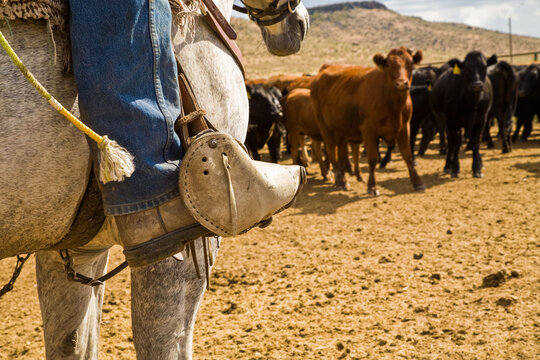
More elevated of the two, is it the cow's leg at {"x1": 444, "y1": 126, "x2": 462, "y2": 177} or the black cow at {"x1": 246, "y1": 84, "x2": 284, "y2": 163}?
the black cow at {"x1": 246, "y1": 84, "x2": 284, "y2": 163}

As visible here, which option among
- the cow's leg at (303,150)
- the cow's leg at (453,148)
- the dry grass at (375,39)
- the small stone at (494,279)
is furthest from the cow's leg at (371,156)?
the dry grass at (375,39)

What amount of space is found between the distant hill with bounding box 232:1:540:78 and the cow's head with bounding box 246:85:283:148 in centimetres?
4781

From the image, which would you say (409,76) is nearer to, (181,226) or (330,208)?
(330,208)

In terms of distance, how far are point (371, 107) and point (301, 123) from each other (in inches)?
111

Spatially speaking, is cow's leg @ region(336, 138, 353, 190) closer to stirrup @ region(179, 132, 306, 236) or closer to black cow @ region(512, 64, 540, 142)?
black cow @ region(512, 64, 540, 142)

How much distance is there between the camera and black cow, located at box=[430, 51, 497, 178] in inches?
397

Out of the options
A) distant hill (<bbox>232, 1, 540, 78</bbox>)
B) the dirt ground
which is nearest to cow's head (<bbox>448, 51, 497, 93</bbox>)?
the dirt ground

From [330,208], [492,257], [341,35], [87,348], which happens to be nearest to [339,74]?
[330,208]

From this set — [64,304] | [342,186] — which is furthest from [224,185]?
[342,186]

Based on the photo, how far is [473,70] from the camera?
33.2ft

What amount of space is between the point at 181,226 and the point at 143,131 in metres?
0.31

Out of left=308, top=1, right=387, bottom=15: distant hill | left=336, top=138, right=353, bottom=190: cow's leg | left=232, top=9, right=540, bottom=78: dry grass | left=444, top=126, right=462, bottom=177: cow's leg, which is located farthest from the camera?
left=308, top=1, right=387, bottom=15: distant hill

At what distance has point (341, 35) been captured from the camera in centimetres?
12494

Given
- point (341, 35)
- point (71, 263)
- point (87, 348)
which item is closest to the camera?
point (71, 263)
